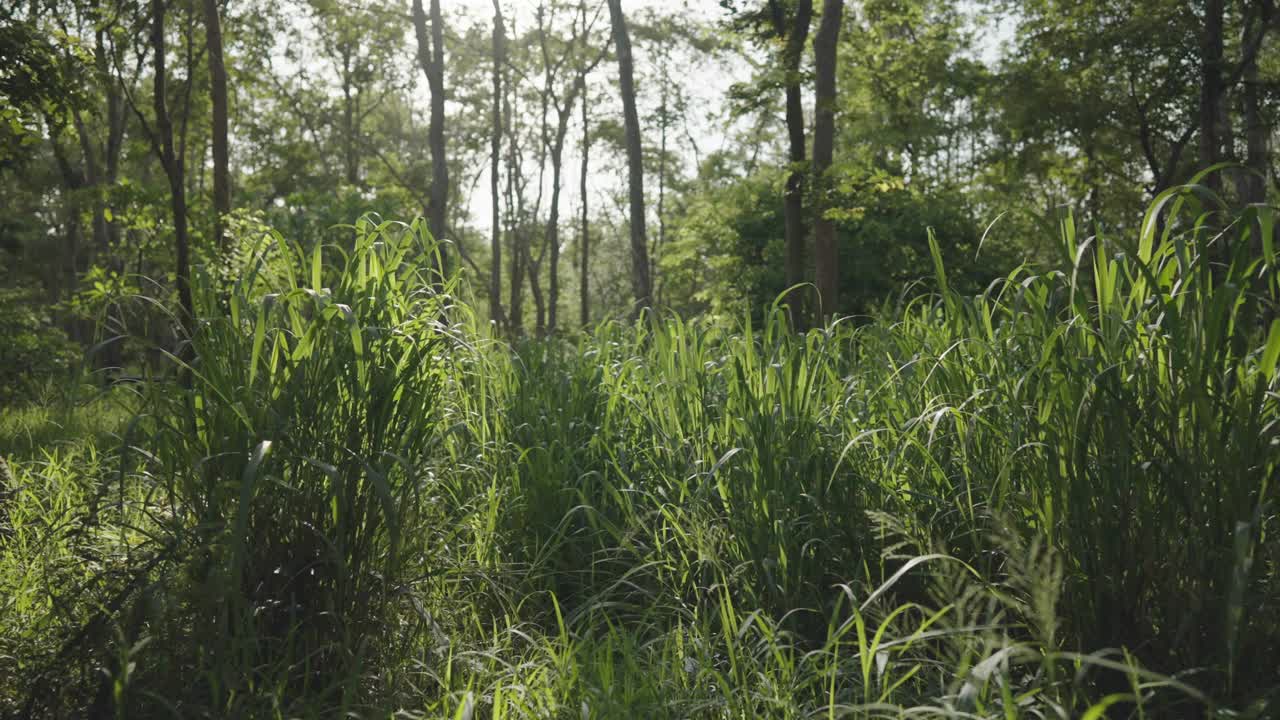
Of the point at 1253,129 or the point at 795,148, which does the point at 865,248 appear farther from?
the point at 795,148

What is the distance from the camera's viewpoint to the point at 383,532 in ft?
6.44

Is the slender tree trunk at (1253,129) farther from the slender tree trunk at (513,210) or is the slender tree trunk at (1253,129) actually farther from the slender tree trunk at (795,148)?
the slender tree trunk at (513,210)

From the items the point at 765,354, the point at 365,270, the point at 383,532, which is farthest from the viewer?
the point at 765,354

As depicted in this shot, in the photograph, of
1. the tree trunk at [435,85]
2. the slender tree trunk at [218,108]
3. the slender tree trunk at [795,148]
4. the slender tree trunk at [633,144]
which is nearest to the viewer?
the slender tree trunk at [795,148]

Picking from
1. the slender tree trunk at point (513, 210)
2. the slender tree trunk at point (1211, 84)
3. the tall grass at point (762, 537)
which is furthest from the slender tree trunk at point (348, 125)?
the tall grass at point (762, 537)

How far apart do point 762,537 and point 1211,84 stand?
9.23 meters

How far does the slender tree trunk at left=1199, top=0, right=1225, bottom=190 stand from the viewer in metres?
8.23

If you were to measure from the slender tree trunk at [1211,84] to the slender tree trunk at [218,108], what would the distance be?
9.67 meters

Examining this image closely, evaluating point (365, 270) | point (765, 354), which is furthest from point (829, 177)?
point (365, 270)

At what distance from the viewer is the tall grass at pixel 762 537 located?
1.52 m

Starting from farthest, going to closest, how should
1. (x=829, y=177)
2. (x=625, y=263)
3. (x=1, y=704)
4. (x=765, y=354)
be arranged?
(x=625, y=263), (x=829, y=177), (x=765, y=354), (x=1, y=704)

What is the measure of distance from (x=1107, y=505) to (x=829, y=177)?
223 inches

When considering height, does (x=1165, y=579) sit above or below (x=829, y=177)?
below

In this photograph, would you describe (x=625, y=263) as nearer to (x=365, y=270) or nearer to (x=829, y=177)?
(x=829, y=177)
